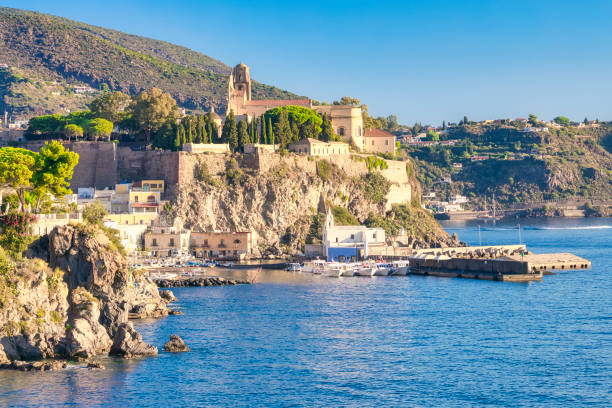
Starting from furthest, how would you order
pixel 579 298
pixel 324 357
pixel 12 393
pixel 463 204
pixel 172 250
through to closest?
pixel 463 204 → pixel 172 250 → pixel 579 298 → pixel 324 357 → pixel 12 393

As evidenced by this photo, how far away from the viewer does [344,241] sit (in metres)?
80.8

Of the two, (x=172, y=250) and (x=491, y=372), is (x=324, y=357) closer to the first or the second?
(x=491, y=372)

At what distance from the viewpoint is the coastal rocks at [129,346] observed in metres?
39.8

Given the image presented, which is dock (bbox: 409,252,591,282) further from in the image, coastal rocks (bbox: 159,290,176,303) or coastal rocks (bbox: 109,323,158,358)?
coastal rocks (bbox: 109,323,158,358)

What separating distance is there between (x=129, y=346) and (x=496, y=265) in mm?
40241

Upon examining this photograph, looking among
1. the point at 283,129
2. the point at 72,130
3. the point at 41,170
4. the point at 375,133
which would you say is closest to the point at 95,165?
the point at 72,130

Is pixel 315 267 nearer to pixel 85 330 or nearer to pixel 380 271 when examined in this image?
pixel 380 271

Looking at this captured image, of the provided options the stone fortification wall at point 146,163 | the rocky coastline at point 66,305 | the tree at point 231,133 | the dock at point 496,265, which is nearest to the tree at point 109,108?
the stone fortification wall at point 146,163

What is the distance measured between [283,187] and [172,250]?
14.1 metres

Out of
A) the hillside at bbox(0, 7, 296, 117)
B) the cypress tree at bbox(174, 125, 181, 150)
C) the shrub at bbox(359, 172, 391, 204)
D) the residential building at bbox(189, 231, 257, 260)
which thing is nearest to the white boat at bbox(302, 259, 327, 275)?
the residential building at bbox(189, 231, 257, 260)

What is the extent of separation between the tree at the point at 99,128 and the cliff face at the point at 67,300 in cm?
4766

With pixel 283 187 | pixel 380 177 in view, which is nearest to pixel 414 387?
pixel 283 187

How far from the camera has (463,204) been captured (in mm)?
180750

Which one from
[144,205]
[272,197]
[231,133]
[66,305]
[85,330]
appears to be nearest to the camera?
[85,330]
